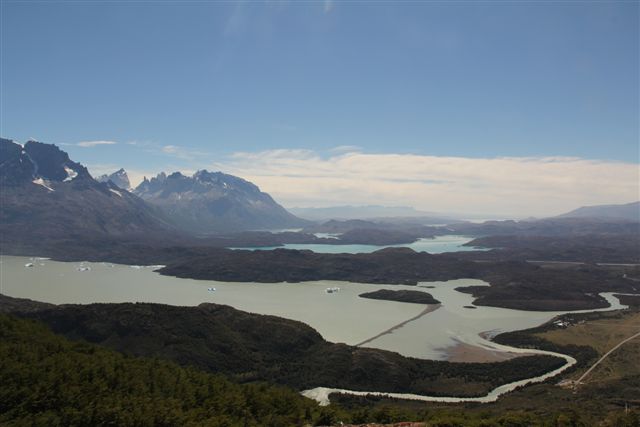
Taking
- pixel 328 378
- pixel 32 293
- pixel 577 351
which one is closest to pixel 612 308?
pixel 577 351

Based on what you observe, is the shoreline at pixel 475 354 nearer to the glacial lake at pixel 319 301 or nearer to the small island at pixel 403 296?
the glacial lake at pixel 319 301

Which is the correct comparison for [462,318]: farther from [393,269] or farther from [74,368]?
[74,368]

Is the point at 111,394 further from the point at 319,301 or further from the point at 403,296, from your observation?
the point at 403,296

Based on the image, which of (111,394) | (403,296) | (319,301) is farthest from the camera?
(403,296)

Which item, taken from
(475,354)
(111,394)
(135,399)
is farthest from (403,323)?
(135,399)

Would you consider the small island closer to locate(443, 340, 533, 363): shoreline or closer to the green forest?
locate(443, 340, 533, 363): shoreline

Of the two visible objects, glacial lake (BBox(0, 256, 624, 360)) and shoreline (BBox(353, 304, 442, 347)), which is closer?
shoreline (BBox(353, 304, 442, 347))

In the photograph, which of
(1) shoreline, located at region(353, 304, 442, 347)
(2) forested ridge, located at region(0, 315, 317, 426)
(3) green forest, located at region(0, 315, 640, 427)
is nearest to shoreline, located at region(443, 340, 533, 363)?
(1) shoreline, located at region(353, 304, 442, 347)

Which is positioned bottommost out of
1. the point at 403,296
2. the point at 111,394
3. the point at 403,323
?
the point at 403,323
